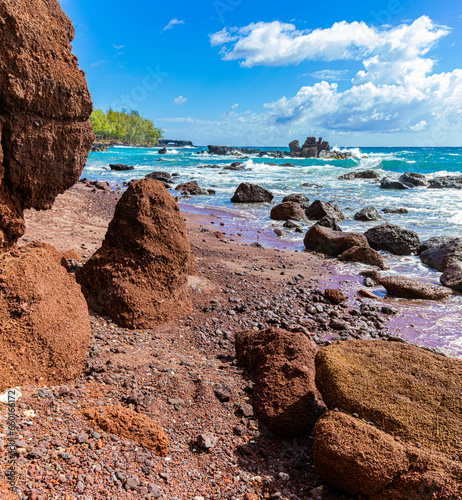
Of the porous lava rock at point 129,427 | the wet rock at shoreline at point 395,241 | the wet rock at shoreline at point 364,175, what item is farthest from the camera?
the wet rock at shoreline at point 364,175

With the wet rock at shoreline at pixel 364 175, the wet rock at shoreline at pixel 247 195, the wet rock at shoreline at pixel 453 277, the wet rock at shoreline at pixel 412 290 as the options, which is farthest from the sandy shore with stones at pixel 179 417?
the wet rock at shoreline at pixel 364 175

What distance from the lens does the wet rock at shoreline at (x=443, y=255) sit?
27.9ft

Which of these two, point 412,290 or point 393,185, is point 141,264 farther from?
point 393,185

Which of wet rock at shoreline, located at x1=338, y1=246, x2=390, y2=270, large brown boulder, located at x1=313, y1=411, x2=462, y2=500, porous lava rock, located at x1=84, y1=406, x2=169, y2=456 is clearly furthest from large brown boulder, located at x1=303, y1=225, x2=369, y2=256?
porous lava rock, located at x1=84, y1=406, x2=169, y2=456

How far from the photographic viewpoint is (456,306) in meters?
6.46

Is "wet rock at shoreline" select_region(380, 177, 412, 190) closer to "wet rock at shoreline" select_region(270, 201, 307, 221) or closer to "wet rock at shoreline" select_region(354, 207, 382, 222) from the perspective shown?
"wet rock at shoreline" select_region(354, 207, 382, 222)

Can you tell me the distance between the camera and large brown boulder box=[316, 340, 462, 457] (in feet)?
8.04

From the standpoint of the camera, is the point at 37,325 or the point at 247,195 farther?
the point at 247,195

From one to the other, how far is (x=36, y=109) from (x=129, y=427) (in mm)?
2513

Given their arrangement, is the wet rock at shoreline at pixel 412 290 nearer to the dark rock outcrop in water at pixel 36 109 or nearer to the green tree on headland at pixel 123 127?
the dark rock outcrop in water at pixel 36 109

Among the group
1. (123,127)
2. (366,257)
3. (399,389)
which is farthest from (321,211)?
(123,127)

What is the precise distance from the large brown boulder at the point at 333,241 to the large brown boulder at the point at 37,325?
749 centimetres

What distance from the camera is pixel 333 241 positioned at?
9586mm

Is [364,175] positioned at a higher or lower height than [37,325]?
higher
